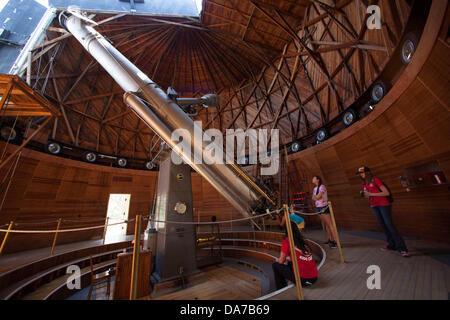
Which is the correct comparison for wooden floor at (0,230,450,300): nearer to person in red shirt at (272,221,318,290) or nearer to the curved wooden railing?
person in red shirt at (272,221,318,290)

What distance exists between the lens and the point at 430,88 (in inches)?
122

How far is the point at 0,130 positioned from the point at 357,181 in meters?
13.3

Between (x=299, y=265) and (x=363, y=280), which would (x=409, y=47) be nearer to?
(x=363, y=280)

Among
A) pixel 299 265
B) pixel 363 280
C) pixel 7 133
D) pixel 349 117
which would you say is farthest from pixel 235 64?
pixel 363 280

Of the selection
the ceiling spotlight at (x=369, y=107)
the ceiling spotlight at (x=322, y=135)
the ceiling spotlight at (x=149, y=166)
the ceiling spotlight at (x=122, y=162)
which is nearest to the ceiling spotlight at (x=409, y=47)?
the ceiling spotlight at (x=369, y=107)

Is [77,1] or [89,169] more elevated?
[77,1]

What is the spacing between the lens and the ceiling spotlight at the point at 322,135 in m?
6.83

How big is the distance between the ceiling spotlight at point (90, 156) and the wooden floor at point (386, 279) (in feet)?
36.3

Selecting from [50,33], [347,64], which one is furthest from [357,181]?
[50,33]

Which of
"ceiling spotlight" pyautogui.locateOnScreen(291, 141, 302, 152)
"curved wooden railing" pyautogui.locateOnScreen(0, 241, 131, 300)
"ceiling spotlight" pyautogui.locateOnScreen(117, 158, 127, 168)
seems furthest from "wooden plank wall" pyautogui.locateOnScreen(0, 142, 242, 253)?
"ceiling spotlight" pyautogui.locateOnScreen(291, 141, 302, 152)

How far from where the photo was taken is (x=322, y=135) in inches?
274

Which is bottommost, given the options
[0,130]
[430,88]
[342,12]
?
[430,88]

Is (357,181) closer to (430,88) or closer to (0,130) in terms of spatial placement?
(430,88)

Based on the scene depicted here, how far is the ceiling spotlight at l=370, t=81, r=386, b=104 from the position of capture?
4.50 m
